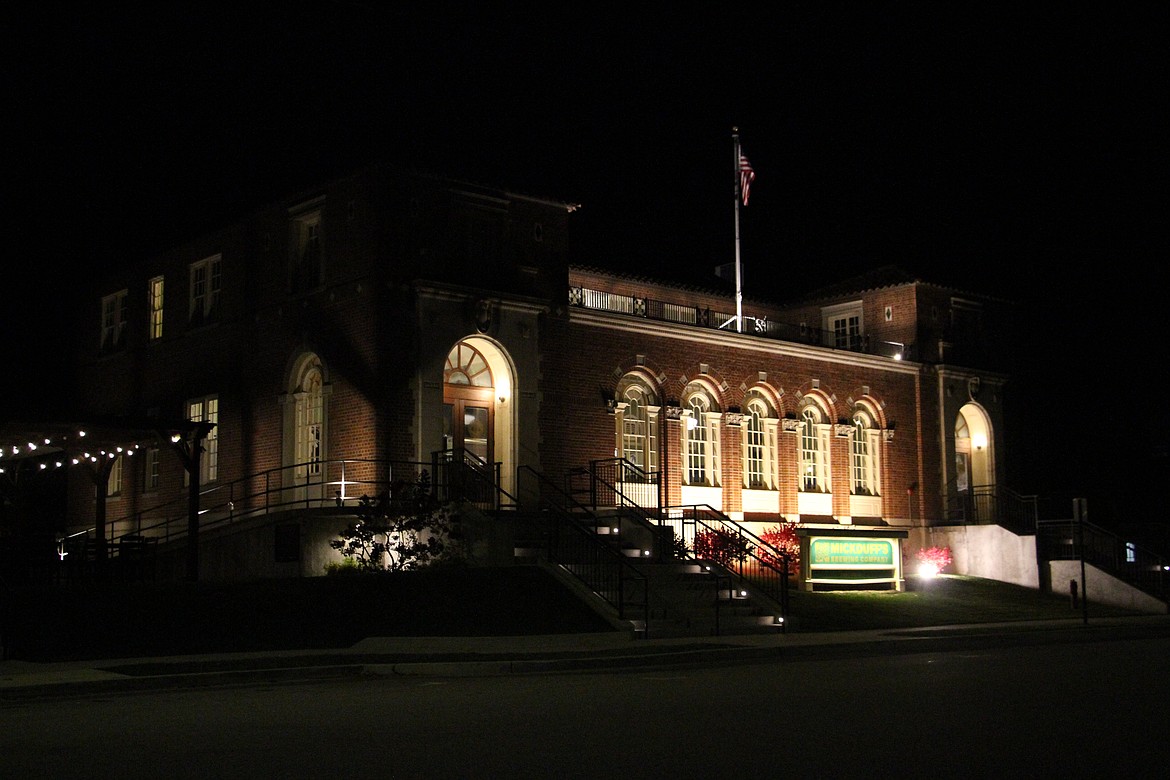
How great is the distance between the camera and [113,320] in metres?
35.4

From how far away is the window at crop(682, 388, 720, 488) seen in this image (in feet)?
108

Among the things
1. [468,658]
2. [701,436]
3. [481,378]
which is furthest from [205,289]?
[468,658]

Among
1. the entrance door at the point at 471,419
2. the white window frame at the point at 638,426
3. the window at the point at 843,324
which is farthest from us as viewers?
the window at the point at 843,324

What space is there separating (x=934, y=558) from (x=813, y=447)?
170 inches

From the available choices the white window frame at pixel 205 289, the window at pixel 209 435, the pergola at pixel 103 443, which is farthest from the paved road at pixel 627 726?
the white window frame at pixel 205 289

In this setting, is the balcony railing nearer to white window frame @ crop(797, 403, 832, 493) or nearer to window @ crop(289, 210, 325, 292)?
white window frame @ crop(797, 403, 832, 493)

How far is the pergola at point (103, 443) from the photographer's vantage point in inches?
984

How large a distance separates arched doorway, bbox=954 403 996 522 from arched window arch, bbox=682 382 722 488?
911 centimetres

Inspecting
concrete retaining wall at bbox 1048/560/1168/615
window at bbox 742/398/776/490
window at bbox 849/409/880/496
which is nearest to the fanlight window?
window at bbox 742/398/776/490

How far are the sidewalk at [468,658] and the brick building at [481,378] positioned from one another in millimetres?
6767

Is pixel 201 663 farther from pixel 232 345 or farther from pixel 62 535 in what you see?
pixel 62 535

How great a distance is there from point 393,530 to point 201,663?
7495mm

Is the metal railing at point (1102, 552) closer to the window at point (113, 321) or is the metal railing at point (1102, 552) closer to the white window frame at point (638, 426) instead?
the white window frame at point (638, 426)

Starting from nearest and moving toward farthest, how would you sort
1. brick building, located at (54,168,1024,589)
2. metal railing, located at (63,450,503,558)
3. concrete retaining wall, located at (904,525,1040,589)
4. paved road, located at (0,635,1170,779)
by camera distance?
paved road, located at (0,635,1170,779) < metal railing, located at (63,450,503,558) < brick building, located at (54,168,1024,589) < concrete retaining wall, located at (904,525,1040,589)
